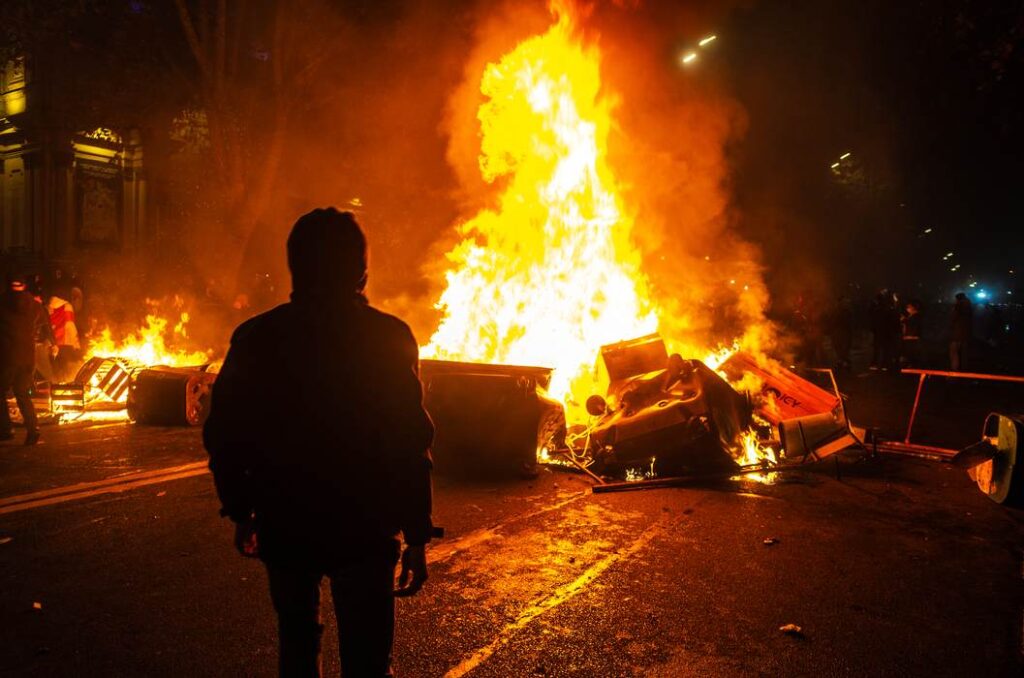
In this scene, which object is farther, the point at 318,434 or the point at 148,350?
the point at 148,350

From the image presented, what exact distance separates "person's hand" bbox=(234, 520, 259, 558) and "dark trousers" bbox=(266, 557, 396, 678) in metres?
0.19

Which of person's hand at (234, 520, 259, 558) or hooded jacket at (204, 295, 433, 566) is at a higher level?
hooded jacket at (204, 295, 433, 566)

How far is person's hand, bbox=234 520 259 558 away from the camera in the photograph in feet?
7.72

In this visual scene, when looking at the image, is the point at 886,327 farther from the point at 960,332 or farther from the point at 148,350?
the point at 148,350

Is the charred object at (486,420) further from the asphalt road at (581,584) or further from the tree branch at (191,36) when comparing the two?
the tree branch at (191,36)

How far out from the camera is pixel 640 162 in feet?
46.4

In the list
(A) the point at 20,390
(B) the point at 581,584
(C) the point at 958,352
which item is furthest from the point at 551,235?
(C) the point at 958,352

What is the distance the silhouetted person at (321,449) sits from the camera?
2.21 meters

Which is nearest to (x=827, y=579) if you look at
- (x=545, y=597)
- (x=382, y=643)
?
(x=545, y=597)

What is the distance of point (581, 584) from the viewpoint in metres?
4.64

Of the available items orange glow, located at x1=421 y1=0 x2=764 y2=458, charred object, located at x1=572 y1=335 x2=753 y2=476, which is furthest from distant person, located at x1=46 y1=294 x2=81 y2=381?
charred object, located at x1=572 y1=335 x2=753 y2=476

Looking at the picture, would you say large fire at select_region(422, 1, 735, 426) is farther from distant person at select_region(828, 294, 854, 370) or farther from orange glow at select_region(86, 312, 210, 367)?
distant person at select_region(828, 294, 854, 370)

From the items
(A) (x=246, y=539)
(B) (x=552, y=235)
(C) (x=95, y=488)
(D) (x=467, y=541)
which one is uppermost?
(B) (x=552, y=235)

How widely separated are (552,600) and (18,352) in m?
8.37
